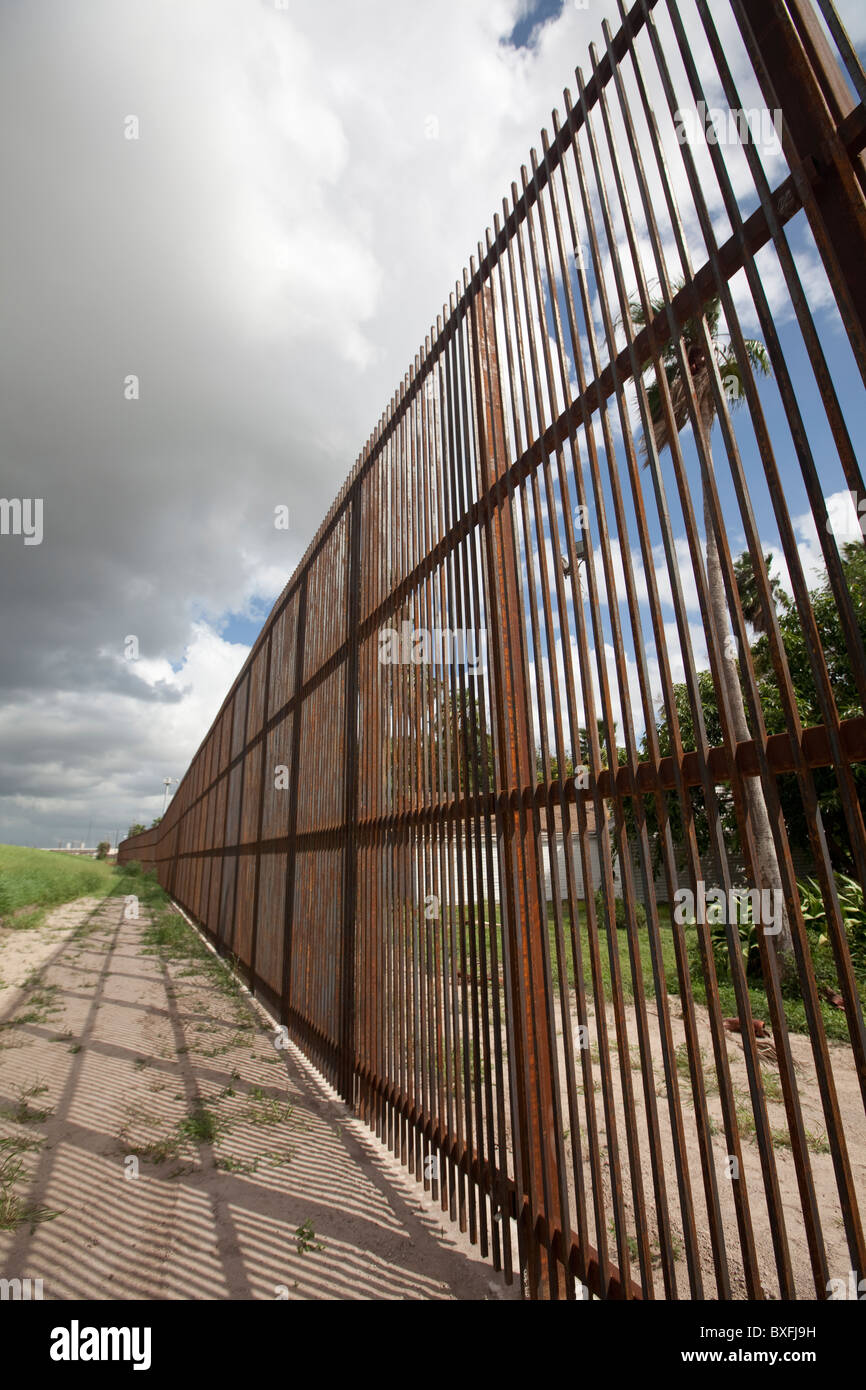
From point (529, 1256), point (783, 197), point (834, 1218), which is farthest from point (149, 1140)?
point (783, 197)

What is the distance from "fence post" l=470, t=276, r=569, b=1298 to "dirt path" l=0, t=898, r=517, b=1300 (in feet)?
1.70

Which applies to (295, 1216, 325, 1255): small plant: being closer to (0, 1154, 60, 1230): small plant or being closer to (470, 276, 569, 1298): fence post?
(470, 276, 569, 1298): fence post

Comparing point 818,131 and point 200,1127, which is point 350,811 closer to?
point 200,1127

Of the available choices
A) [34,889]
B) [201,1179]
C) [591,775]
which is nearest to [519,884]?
[591,775]

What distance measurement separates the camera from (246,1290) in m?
2.63

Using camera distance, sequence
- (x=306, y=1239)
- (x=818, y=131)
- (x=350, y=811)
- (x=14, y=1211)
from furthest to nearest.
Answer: (x=350, y=811)
(x=14, y=1211)
(x=306, y=1239)
(x=818, y=131)

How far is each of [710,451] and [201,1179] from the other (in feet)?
14.0

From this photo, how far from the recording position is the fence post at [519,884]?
97.0 inches

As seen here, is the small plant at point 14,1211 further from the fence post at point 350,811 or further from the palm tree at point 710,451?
the palm tree at point 710,451

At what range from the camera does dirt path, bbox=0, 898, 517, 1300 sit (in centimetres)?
273

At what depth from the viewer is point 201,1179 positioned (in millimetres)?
3553

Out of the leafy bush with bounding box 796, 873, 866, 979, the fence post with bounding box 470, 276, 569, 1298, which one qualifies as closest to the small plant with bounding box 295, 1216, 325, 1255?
Answer: the fence post with bounding box 470, 276, 569, 1298

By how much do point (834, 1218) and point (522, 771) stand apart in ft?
8.47

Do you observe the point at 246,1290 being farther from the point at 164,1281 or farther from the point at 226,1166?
the point at 226,1166
